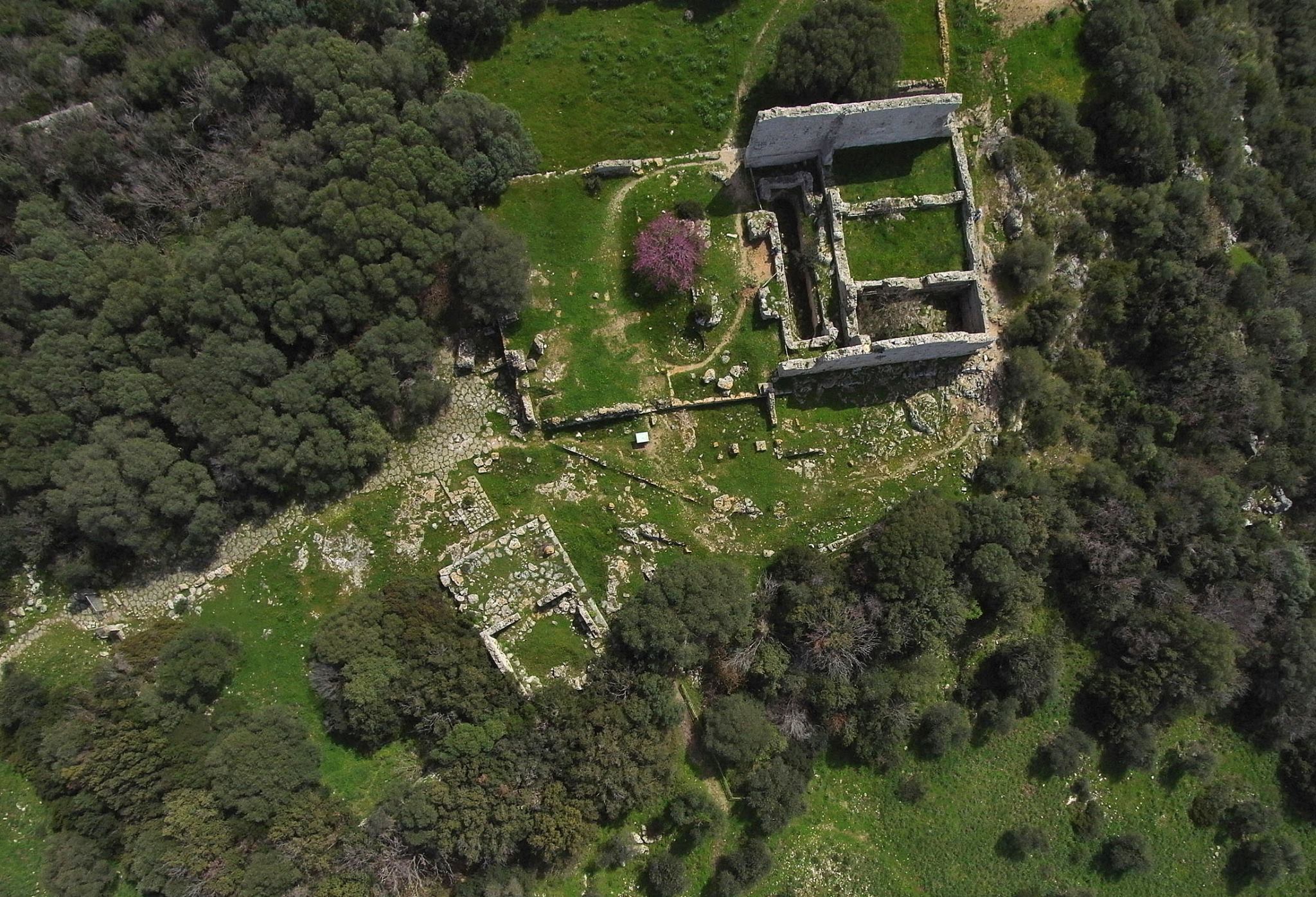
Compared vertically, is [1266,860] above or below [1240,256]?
below

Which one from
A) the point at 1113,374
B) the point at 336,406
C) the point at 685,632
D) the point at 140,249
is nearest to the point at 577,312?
the point at 336,406

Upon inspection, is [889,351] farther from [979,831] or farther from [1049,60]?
[979,831]

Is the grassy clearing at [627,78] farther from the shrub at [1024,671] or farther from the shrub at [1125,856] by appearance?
the shrub at [1125,856]

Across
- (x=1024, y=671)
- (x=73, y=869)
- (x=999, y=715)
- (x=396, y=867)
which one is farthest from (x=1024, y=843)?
(x=73, y=869)

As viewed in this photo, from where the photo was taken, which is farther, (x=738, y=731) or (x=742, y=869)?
(x=742, y=869)

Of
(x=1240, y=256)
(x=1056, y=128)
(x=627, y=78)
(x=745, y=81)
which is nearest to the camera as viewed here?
(x=1056, y=128)

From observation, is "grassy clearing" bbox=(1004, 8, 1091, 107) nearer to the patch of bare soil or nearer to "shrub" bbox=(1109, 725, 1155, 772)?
the patch of bare soil
